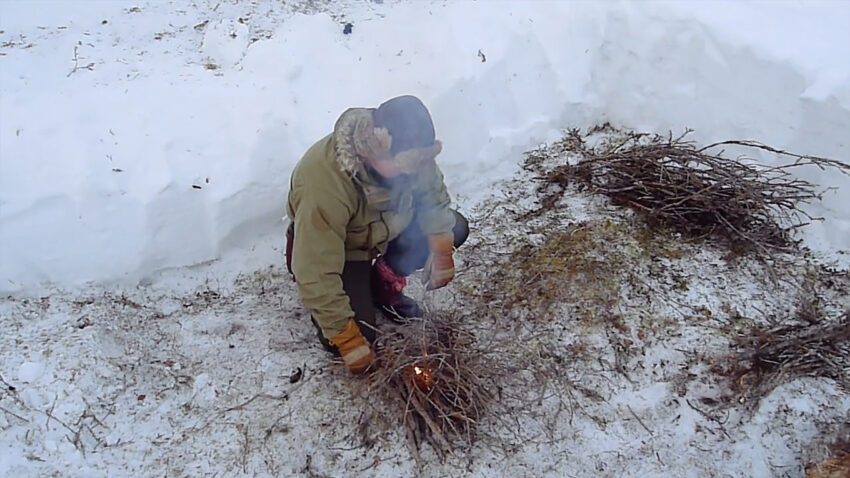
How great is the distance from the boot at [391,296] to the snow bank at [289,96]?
63 centimetres

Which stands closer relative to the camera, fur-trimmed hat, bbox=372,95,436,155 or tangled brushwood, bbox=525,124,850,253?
fur-trimmed hat, bbox=372,95,436,155

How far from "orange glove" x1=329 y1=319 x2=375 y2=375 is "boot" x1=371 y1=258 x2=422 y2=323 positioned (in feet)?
0.97

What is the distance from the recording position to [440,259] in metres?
2.91

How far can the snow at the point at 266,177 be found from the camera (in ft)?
8.58

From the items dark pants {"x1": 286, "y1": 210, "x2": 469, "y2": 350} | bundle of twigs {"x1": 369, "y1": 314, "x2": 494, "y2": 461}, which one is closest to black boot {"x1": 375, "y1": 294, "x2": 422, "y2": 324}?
dark pants {"x1": 286, "y1": 210, "x2": 469, "y2": 350}

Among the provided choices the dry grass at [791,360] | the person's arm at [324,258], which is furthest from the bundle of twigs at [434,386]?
the dry grass at [791,360]

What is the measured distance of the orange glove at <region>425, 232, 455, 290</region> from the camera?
9.51 feet

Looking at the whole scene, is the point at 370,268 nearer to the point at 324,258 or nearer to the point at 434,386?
the point at 324,258

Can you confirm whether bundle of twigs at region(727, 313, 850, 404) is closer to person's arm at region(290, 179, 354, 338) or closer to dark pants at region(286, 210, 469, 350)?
dark pants at region(286, 210, 469, 350)

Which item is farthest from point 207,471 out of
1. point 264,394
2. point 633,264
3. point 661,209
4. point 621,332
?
point 661,209

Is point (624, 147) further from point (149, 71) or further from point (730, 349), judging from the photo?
point (149, 71)

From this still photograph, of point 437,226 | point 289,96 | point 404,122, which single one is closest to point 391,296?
point 437,226

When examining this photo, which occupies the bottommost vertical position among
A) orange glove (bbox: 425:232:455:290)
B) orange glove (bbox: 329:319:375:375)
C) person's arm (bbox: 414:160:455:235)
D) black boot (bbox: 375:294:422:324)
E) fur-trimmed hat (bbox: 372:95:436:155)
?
black boot (bbox: 375:294:422:324)

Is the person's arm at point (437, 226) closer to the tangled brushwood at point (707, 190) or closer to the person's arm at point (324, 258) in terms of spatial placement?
the person's arm at point (324, 258)
